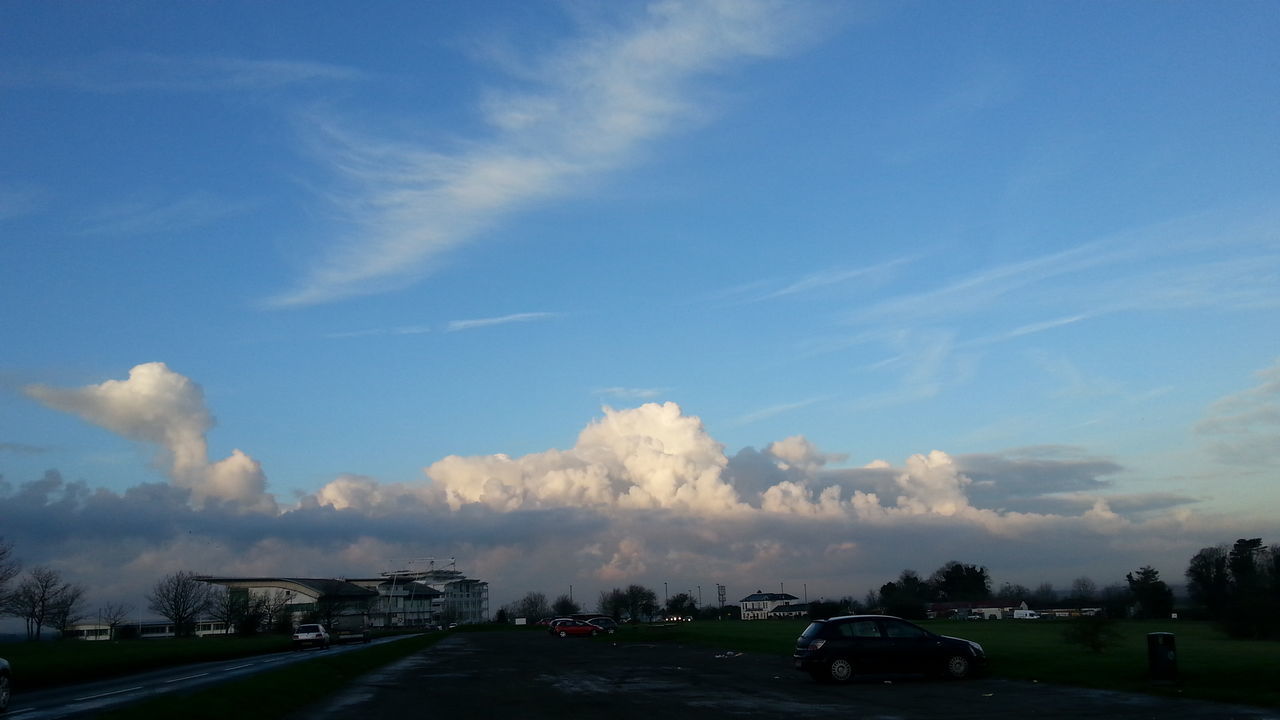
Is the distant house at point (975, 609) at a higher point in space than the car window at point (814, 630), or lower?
lower

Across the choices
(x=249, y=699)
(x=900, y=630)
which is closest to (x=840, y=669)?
(x=900, y=630)

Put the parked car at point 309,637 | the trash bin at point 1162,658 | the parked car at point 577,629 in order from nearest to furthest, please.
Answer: the trash bin at point 1162,658 < the parked car at point 309,637 < the parked car at point 577,629

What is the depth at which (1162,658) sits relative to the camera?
24.4 m

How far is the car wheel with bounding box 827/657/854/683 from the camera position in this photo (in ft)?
91.2

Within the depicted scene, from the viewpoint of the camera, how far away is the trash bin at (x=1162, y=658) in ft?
79.6

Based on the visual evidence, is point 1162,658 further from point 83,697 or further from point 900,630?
point 83,697

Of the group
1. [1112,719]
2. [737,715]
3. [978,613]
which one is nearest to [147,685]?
[737,715]

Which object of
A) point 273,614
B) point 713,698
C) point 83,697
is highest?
point 713,698

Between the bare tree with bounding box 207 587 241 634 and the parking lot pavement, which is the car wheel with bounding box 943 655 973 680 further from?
the bare tree with bounding box 207 587 241 634

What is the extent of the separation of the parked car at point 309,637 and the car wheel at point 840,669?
59939mm

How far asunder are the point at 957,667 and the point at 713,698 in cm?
886

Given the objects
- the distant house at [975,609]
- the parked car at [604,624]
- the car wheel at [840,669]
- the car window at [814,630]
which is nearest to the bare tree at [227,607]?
the parked car at [604,624]

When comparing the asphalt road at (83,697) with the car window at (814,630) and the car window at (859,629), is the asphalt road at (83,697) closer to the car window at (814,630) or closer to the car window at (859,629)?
the car window at (814,630)

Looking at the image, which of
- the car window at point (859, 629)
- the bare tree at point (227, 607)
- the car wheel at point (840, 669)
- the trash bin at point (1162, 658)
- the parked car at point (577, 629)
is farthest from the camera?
the bare tree at point (227, 607)
